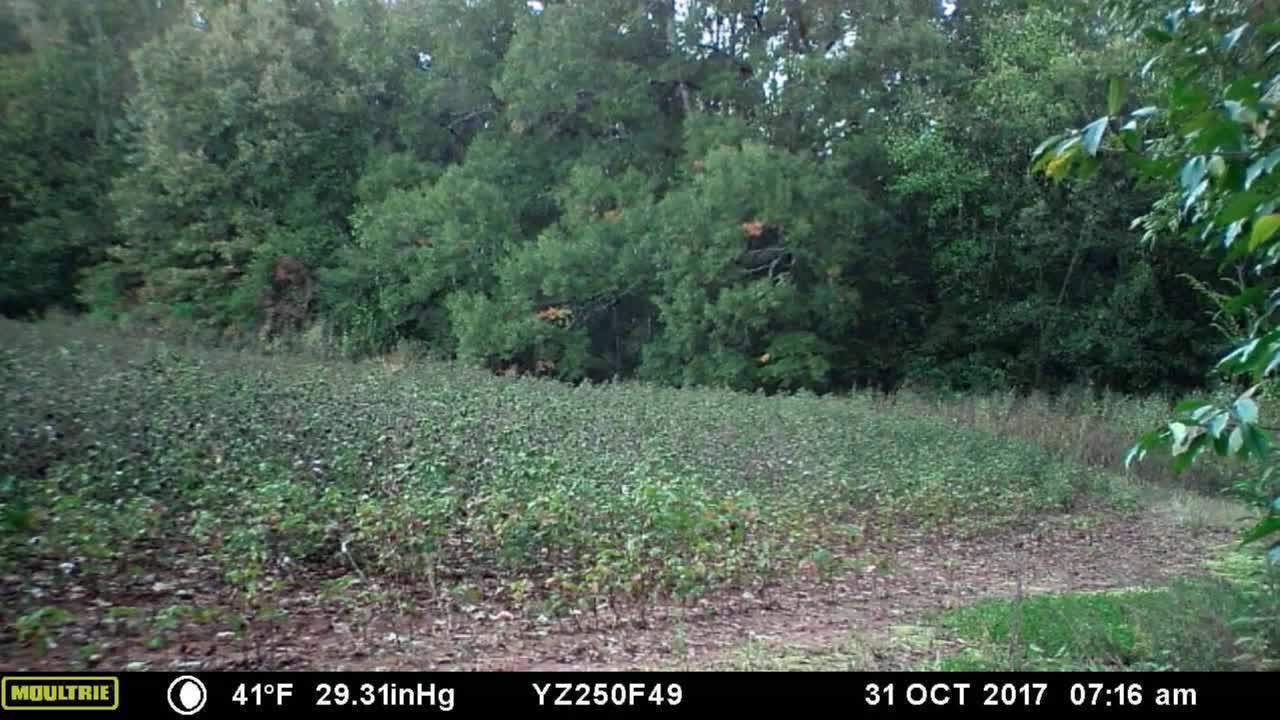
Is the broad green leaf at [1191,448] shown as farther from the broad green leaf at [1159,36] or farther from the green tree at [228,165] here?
the green tree at [228,165]

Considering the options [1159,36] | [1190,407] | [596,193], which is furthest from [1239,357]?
[596,193]

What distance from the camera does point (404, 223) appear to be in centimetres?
2762

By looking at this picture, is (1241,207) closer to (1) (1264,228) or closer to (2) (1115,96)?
(1) (1264,228)

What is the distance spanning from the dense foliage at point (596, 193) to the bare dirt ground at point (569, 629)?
50.6 feet

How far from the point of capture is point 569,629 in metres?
6.75

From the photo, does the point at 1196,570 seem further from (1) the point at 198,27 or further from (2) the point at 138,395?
(1) the point at 198,27

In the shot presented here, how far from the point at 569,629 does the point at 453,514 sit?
2.20 metres

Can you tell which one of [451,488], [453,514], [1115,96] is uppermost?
[1115,96]

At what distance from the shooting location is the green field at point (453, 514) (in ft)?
21.4

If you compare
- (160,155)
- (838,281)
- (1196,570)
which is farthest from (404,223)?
(1196,570)

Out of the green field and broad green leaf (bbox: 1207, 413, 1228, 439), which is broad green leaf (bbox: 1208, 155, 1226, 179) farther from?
the green field
